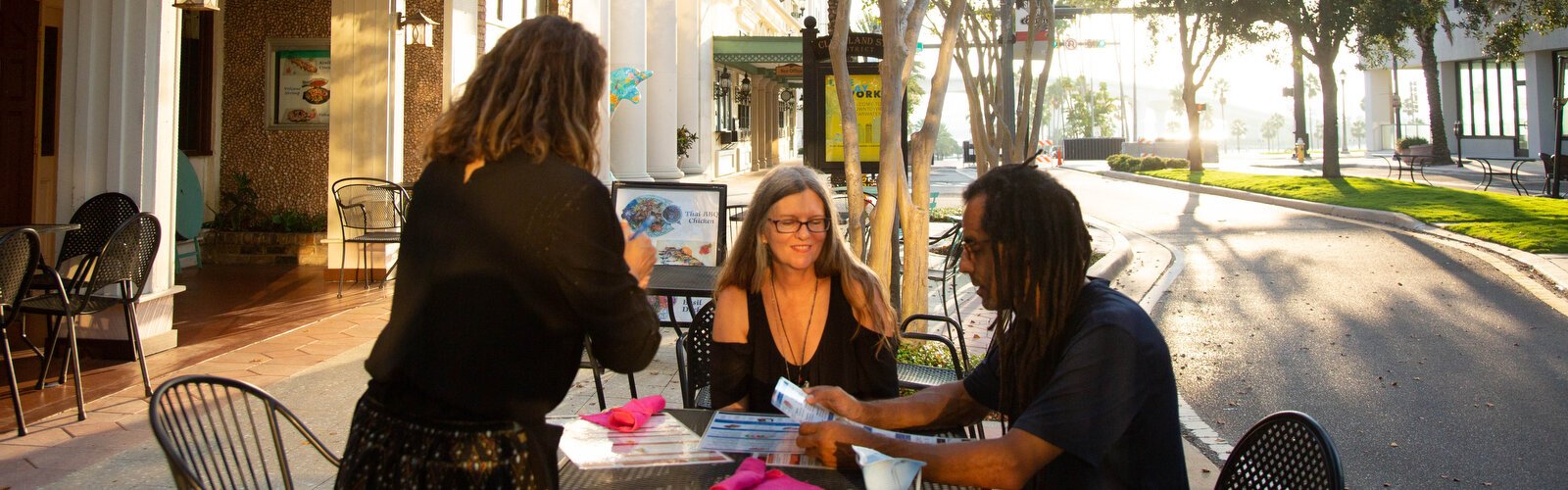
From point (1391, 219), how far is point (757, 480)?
16474mm

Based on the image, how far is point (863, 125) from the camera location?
1048cm

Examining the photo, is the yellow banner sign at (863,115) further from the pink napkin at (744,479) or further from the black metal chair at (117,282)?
the pink napkin at (744,479)

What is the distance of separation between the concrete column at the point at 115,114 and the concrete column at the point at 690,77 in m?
16.5

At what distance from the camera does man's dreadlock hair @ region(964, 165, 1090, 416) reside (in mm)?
2447

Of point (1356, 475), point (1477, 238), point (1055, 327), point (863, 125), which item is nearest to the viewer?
point (1055, 327)

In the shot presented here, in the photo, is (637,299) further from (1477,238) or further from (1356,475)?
(1477,238)

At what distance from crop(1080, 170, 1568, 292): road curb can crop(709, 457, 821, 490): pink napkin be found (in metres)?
10.2

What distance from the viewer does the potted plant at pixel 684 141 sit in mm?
22797

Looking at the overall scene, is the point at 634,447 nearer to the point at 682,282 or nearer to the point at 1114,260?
the point at 682,282

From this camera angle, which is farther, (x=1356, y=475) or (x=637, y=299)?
(x=1356, y=475)

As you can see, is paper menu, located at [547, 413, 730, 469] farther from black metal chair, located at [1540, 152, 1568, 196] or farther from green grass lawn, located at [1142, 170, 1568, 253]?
black metal chair, located at [1540, 152, 1568, 196]

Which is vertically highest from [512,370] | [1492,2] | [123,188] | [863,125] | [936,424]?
[1492,2]

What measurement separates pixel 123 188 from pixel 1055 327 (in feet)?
20.1

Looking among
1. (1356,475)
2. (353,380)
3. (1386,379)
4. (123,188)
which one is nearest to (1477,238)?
(1386,379)
